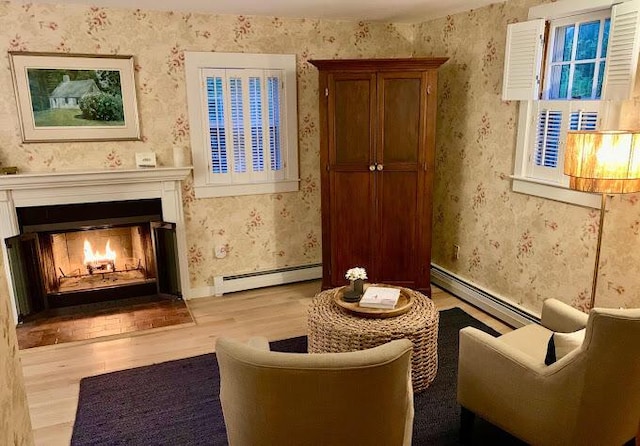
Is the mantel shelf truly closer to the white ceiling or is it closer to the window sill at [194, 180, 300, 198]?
the window sill at [194, 180, 300, 198]

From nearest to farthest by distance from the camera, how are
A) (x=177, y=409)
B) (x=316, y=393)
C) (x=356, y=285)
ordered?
(x=316, y=393)
(x=177, y=409)
(x=356, y=285)

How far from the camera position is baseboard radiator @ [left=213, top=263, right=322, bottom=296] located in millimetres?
4246

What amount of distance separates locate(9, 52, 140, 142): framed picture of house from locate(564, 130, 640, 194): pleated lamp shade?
10.0ft

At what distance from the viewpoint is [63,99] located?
3.53m

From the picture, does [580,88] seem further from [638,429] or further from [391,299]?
[638,429]

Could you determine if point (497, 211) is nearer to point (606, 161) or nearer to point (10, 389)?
point (606, 161)

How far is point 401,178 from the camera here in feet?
12.5

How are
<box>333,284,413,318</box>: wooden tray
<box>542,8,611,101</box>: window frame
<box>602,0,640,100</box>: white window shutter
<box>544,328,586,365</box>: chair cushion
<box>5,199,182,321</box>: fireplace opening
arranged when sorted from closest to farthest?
<box>544,328,586,365</box>: chair cushion → <box>602,0,640,100</box>: white window shutter → <box>333,284,413,318</box>: wooden tray → <box>542,8,611,101</box>: window frame → <box>5,199,182,321</box>: fireplace opening

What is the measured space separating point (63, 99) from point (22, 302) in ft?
5.04

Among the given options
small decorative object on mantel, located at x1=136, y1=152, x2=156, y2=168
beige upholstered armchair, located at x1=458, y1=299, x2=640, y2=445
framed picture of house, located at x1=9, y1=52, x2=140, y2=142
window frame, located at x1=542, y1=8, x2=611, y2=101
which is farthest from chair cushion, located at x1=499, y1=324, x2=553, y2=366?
framed picture of house, located at x1=9, y1=52, x2=140, y2=142

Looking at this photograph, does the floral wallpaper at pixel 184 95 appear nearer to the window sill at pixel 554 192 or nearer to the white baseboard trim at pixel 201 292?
the white baseboard trim at pixel 201 292

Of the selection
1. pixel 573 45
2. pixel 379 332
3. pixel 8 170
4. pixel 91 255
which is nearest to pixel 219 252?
pixel 91 255

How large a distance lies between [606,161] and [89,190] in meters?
3.39

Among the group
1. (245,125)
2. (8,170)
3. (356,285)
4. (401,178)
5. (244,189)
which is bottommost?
(356,285)
